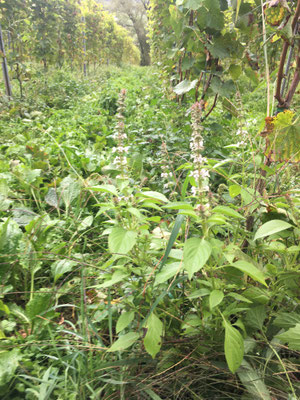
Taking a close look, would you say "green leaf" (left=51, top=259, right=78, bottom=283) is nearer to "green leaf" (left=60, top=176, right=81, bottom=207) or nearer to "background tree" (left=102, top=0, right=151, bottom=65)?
"green leaf" (left=60, top=176, right=81, bottom=207)

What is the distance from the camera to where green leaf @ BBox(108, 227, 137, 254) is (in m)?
0.85

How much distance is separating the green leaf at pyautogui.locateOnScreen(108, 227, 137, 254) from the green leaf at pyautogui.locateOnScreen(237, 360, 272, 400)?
0.54m

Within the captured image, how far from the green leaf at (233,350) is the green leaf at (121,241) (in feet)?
1.28

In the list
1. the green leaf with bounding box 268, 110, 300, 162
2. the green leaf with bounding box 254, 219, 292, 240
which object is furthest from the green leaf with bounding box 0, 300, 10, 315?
the green leaf with bounding box 268, 110, 300, 162

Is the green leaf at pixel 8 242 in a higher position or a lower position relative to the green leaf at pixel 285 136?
lower

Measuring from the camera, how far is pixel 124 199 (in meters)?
1.04

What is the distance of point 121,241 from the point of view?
0.88 m

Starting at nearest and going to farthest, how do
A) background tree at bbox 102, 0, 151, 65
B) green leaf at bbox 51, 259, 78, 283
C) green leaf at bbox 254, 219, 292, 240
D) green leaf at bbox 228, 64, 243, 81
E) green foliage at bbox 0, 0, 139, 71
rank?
green leaf at bbox 254, 219, 292, 240 < green leaf at bbox 51, 259, 78, 283 < green leaf at bbox 228, 64, 243, 81 < green foliage at bbox 0, 0, 139, 71 < background tree at bbox 102, 0, 151, 65

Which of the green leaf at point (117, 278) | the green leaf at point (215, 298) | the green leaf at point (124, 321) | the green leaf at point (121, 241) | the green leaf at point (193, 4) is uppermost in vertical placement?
the green leaf at point (193, 4)

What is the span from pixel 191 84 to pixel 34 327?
212cm

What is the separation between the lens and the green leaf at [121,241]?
850 mm

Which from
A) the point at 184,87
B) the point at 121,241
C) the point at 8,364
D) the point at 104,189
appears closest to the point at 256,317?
the point at 121,241

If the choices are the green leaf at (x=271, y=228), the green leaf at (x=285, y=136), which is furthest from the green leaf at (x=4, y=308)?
the green leaf at (x=285, y=136)

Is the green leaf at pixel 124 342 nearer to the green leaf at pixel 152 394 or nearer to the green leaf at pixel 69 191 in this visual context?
the green leaf at pixel 152 394
